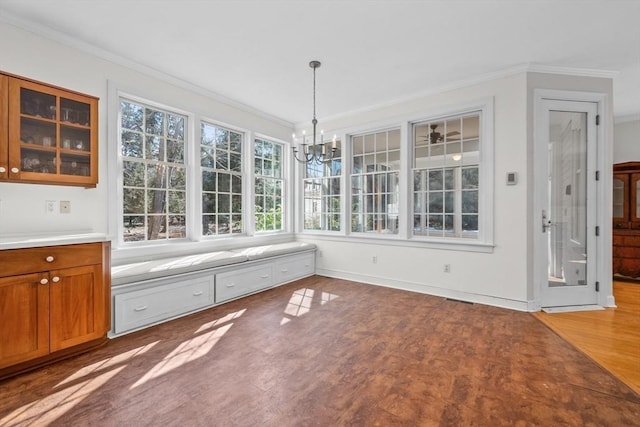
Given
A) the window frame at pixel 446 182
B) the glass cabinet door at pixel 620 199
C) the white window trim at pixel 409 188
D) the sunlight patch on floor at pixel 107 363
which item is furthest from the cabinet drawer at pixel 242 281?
the glass cabinet door at pixel 620 199

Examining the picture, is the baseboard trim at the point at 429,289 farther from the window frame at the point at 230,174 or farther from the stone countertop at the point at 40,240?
the stone countertop at the point at 40,240

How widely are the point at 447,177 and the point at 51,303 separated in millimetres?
4386

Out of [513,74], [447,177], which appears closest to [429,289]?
[447,177]

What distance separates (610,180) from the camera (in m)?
3.48

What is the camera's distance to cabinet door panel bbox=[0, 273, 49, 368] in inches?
80.2

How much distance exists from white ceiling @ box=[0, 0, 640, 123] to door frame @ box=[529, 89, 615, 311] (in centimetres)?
36

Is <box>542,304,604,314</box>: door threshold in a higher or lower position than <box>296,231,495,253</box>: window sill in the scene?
lower

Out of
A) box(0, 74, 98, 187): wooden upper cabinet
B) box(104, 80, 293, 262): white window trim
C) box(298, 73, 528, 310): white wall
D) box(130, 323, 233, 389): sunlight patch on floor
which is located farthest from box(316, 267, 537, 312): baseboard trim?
box(0, 74, 98, 187): wooden upper cabinet

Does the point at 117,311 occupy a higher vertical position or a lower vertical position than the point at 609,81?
lower

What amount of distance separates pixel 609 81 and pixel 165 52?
5126mm

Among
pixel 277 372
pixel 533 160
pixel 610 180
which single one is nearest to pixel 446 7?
pixel 533 160

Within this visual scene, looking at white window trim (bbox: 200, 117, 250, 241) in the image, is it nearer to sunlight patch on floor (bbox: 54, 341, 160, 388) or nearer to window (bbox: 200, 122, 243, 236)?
window (bbox: 200, 122, 243, 236)

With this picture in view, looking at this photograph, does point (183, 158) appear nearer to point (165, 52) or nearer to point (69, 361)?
point (165, 52)

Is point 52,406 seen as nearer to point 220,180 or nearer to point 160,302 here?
point 160,302
